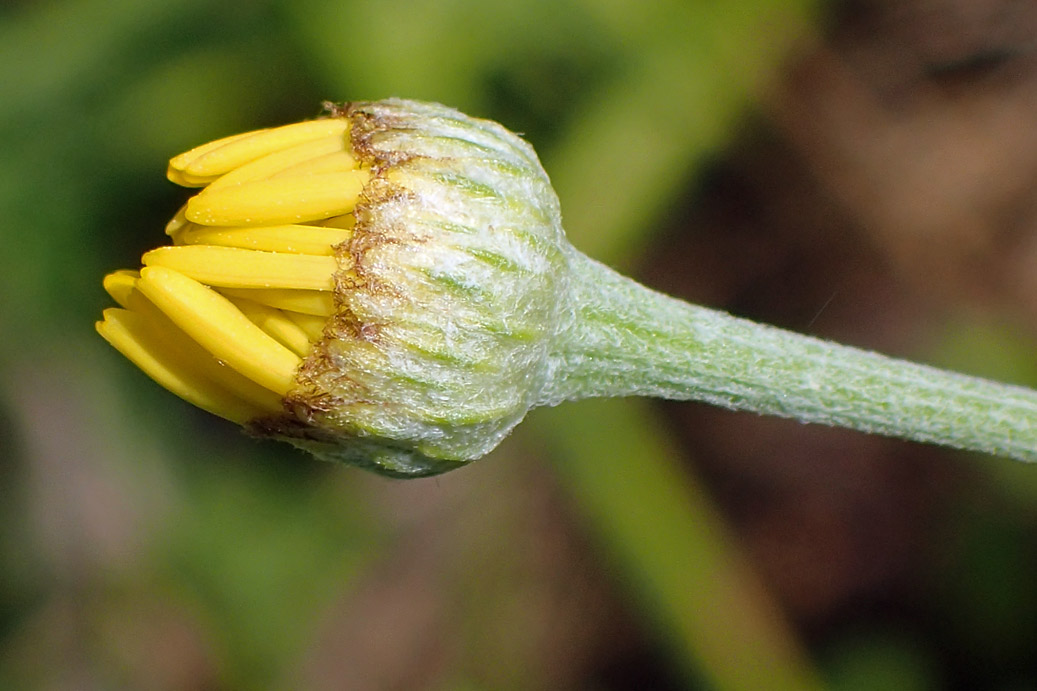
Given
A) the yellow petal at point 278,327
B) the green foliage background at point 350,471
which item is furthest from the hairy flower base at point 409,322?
the green foliage background at point 350,471

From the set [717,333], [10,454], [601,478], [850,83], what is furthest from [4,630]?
[850,83]

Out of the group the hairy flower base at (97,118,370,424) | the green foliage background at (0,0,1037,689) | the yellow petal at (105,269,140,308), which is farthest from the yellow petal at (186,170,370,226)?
the green foliage background at (0,0,1037,689)

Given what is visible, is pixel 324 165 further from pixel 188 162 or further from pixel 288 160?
pixel 188 162

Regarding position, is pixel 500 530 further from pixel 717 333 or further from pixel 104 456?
pixel 717 333

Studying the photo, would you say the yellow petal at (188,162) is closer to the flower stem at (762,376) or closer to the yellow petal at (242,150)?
the yellow petal at (242,150)

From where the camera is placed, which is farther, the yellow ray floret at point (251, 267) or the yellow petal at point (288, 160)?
the yellow petal at point (288, 160)

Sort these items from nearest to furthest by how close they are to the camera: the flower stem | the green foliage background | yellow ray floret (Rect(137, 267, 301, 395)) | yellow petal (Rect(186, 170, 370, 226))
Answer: yellow ray floret (Rect(137, 267, 301, 395)), yellow petal (Rect(186, 170, 370, 226)), the flower stem, the green foliage background

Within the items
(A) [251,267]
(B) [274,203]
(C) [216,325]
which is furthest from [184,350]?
(B) [274,203]

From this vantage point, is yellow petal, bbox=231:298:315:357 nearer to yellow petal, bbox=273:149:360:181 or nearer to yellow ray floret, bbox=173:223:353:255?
yellow ray floret, bbox=173:223:353:255
